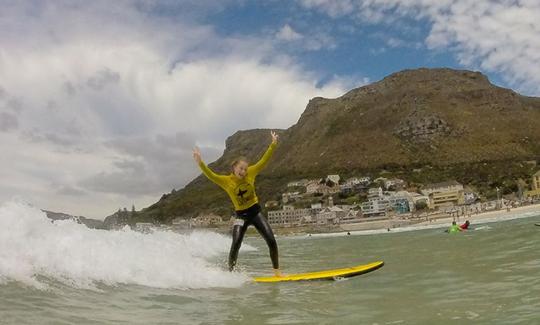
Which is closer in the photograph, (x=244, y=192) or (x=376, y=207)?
(x=244, y=192)

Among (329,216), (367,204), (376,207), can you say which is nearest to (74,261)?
(329,216)

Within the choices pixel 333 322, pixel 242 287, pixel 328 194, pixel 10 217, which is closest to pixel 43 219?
pixel 10 217

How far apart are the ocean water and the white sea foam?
0.02 m

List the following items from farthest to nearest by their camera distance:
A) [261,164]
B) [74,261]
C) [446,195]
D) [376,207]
→ [376,207]
[446,195]
[261,164]
[74,261]

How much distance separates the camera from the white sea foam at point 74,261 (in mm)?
8555

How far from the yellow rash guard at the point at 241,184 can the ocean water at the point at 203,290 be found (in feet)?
5.43

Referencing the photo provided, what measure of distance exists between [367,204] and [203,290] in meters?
152

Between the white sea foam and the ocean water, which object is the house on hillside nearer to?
the ocean water

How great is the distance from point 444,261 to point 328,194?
175 meters

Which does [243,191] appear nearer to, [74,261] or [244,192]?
[244,192]

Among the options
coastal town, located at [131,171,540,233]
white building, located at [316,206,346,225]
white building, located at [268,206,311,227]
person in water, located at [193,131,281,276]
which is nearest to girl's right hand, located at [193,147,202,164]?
person in water, located at [193,131,281,276]

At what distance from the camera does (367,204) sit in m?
158

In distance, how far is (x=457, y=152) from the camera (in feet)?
602

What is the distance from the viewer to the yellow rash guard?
11.1m
